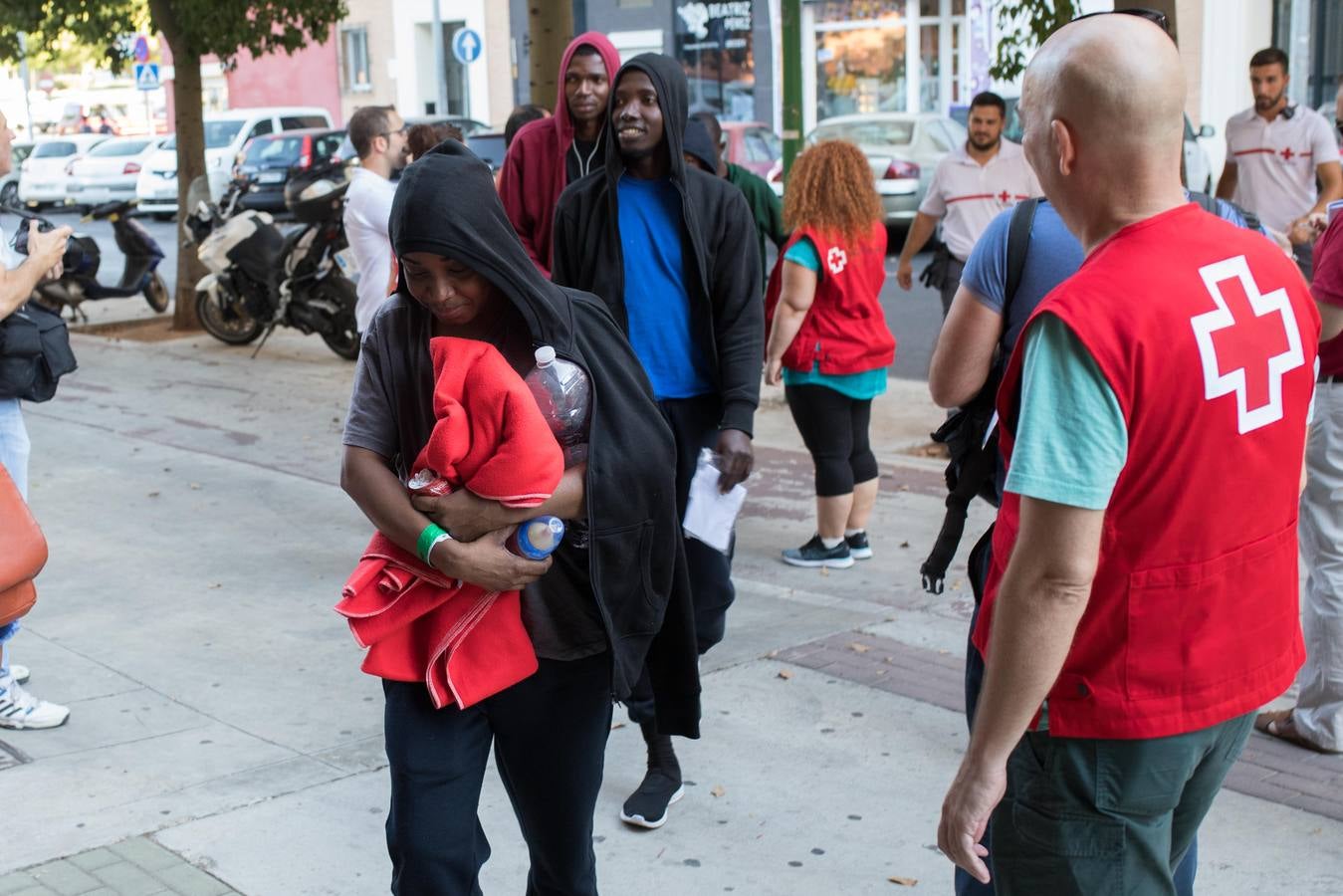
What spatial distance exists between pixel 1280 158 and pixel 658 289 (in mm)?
5978

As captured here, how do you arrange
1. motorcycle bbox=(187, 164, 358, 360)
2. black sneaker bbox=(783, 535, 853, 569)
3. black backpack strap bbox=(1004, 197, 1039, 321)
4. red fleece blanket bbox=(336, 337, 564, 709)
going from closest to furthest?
red fleece blanket bbox=(336, 337, 564, 709), black backpack strap bbox=(1004, 197, 1039, 321), black sneaker bbox=(783, 535, 853, 569), motorcycle bbox=(187, 164, 358, 360)

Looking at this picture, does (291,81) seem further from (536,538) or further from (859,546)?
(536,538)

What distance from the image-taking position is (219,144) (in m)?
29.8

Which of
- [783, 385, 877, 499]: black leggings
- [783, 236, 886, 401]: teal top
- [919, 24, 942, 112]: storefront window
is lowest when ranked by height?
[783, 385, 877, 499]: black leggings

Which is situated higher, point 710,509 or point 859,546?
point 710,509

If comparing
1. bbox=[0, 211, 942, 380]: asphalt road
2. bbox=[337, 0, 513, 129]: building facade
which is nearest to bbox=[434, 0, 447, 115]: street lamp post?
bbox=[337, 0, 513, 129]: building facade

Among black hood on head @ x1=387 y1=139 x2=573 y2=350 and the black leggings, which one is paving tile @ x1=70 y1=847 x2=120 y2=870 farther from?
the black leggings

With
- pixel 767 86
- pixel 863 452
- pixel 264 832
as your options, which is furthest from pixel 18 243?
pixel 767 86

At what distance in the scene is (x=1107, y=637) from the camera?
2.02 m

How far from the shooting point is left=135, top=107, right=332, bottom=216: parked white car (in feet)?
93.0

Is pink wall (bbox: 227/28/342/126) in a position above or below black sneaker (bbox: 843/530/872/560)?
above

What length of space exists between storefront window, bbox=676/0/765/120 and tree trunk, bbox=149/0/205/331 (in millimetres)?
19533

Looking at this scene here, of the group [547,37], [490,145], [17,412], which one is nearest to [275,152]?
[490,145]

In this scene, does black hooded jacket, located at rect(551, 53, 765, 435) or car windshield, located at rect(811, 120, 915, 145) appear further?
car windshield, located at rect(811, 120, 915, 145)
